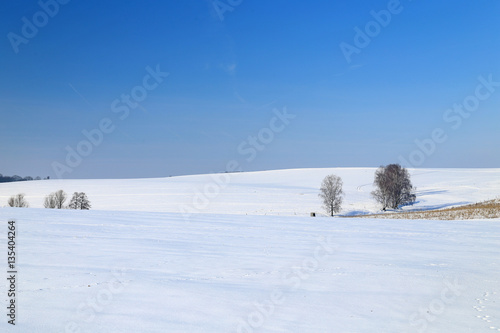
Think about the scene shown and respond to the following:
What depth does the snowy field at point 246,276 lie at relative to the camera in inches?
317

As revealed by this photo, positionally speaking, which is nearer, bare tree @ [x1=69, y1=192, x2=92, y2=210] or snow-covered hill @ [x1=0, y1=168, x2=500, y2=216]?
snow-covered hill @ [x1=0, y1=168, x2=500, y2=216]

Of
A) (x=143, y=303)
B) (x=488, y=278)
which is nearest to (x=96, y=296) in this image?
(x=143, y=303)

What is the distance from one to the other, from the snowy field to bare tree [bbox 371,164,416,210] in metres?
41.6

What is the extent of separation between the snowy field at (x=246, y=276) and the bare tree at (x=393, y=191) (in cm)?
4159

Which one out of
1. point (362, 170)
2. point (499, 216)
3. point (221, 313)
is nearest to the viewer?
point (221, 313)

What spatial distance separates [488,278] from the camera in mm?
12000

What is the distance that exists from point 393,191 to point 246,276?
58810 millimetres

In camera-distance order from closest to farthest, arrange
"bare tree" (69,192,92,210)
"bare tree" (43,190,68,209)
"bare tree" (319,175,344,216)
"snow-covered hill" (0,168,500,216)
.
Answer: "snow-covered hill" (0,168,500,216) < "bare tree" (319,175,344,216) < "bare tree" (69,192,92,210) < "bare tree" (43,190,68,209)

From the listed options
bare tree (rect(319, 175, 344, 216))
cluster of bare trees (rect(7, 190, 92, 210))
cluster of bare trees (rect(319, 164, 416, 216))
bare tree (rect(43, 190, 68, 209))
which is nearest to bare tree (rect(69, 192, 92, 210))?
cluster of bare trees (rect(7, 190, 92, 210))

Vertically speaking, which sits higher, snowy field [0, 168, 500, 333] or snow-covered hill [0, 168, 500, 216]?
snow-covered hill [0, 168, 500, 216]

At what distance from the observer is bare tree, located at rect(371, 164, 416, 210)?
212 feet

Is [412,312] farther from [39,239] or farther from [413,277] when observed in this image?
[39,239]

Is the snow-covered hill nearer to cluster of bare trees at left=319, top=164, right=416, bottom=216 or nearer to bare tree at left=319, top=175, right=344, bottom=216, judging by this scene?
bare tree at left=319, top=175, right=344, bottom=216

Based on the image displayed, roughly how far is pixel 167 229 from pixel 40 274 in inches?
388
